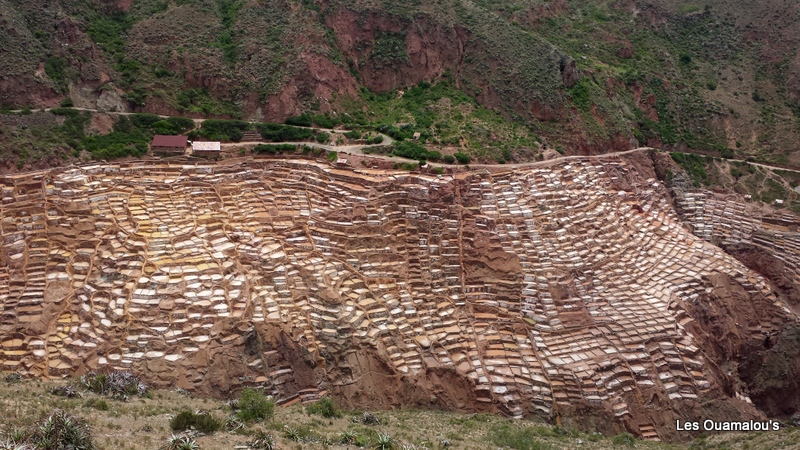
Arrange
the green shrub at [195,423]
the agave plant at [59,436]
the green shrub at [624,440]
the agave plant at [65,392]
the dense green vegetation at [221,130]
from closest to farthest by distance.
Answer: the agave plant at [59,436] < the green shrub at [195,423] < the agave plant at [65,392] < the green shrub at [624,440] < the dense green vegetation at [221,130]

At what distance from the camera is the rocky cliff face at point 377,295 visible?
2873 cm

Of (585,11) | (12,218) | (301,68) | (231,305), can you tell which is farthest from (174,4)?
(585,11)

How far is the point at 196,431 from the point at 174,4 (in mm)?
40351

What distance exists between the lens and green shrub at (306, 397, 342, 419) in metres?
26.0

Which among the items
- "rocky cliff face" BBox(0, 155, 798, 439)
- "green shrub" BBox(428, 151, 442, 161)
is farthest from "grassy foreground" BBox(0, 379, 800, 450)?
"green shrub" BBox(428, 151, 442, 161)

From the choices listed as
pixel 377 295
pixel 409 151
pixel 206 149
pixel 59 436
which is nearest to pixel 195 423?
pixel 59 436

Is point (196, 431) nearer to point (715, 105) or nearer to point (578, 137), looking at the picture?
point (578, 137)

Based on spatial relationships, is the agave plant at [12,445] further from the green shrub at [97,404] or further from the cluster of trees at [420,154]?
the cluster of trees at [420,154]

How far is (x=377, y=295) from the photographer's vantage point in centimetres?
3300

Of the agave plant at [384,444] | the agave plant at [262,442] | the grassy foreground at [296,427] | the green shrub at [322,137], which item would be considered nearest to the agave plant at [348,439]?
the grassy foreground at [296,427]

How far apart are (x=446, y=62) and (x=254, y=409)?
36901mm

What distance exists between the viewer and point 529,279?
36000 millimetres

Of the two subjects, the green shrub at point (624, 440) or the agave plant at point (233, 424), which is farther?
the green shrub at point (624, 440)

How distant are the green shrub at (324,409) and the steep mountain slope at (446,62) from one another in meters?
21.8
